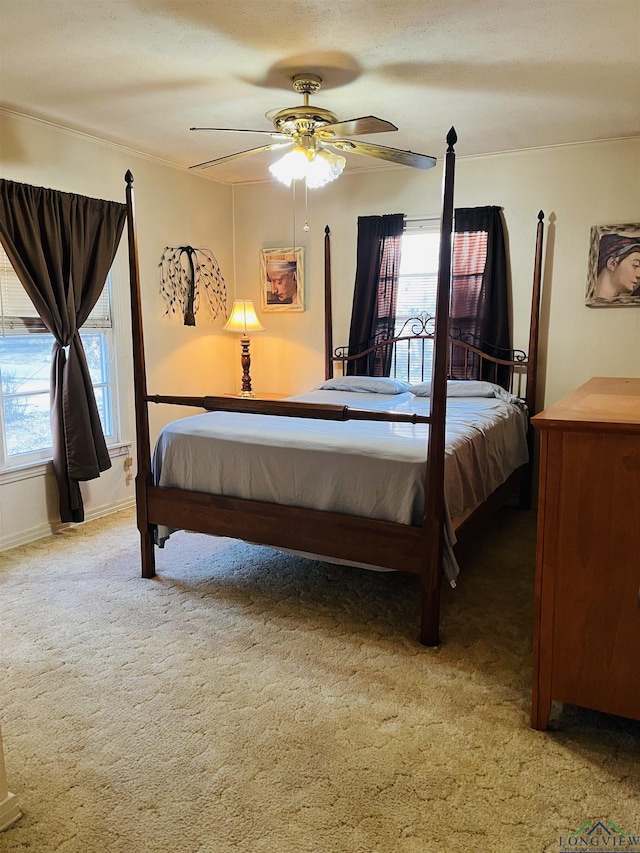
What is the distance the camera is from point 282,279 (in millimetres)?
5305

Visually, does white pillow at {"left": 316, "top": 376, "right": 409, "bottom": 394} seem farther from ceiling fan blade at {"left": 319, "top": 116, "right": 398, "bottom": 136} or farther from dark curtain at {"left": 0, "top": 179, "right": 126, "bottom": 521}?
ceiling fan blade at {"left": 319, "top": 116, "right": 398, "bottom": 136}

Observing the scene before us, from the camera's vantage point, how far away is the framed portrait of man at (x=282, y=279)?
5.23 meters

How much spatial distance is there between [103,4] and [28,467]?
2.55m

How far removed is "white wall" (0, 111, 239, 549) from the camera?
3.70 metres

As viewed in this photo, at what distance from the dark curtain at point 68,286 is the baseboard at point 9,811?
7.79 feet

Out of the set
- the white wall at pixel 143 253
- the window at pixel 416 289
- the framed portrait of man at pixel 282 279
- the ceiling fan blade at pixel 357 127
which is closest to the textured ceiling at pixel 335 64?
the white wall at pixel 143 253

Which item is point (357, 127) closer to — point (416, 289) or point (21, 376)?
point (416, 289)

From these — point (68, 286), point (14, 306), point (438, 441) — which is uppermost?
point (68, 286)

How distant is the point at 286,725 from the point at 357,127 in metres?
2.49

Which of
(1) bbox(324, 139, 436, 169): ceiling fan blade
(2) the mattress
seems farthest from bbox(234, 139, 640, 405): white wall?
(1) bbox(324, 139, 436, 169): ceiling fan blade

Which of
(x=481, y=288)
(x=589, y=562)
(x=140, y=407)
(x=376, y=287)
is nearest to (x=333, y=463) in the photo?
(x=140, y=407)

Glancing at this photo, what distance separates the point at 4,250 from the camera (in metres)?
3.52

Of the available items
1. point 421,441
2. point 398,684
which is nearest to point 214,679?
point 398,684

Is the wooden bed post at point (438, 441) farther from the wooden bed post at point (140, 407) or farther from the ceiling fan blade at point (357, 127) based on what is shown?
the wooden bed post at point (140, 407)
